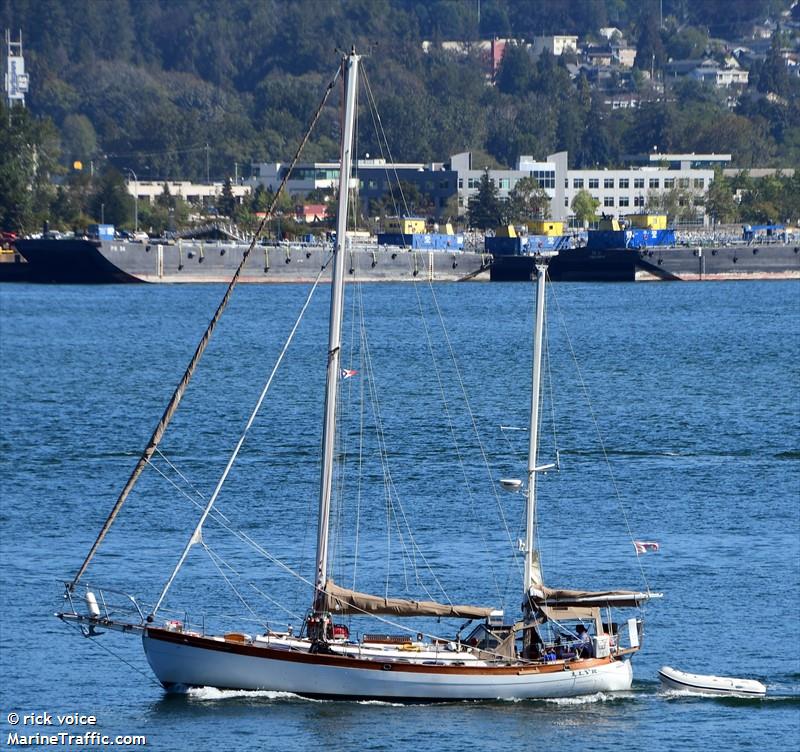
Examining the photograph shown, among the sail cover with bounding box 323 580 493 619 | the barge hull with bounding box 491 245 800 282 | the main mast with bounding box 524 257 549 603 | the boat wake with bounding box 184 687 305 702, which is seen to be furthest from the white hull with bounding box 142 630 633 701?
the barge hull with bounding box 491 245 800 282

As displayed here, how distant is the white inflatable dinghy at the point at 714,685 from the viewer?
38281 mm

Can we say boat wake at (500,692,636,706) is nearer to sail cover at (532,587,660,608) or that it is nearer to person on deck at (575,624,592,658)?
person on deck at (575,624,592,658)

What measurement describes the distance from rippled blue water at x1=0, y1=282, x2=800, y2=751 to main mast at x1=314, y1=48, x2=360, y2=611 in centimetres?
291

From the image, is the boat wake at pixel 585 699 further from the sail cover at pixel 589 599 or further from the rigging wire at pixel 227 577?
the rigging wire at pixel 227 577

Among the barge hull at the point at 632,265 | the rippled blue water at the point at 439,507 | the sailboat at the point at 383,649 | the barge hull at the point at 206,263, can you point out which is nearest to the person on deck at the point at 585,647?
the sailboat at the point at 383,649

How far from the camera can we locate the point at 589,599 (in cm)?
3738

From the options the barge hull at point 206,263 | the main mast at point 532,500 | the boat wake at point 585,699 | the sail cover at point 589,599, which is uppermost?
the main mast at point 532,500

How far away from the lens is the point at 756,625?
143 ft

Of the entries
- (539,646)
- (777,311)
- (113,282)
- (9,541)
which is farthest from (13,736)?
(113,282)

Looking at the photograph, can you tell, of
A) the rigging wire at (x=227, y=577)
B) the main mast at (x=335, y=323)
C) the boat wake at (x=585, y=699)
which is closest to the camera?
the boat wake at (x=585, y=699)

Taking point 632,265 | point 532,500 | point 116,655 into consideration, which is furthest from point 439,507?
point 632,265

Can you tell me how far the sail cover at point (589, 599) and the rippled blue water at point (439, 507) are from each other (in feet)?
6.16

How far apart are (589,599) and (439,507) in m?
19.8

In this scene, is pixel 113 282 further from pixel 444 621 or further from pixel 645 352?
pixel 444 621
